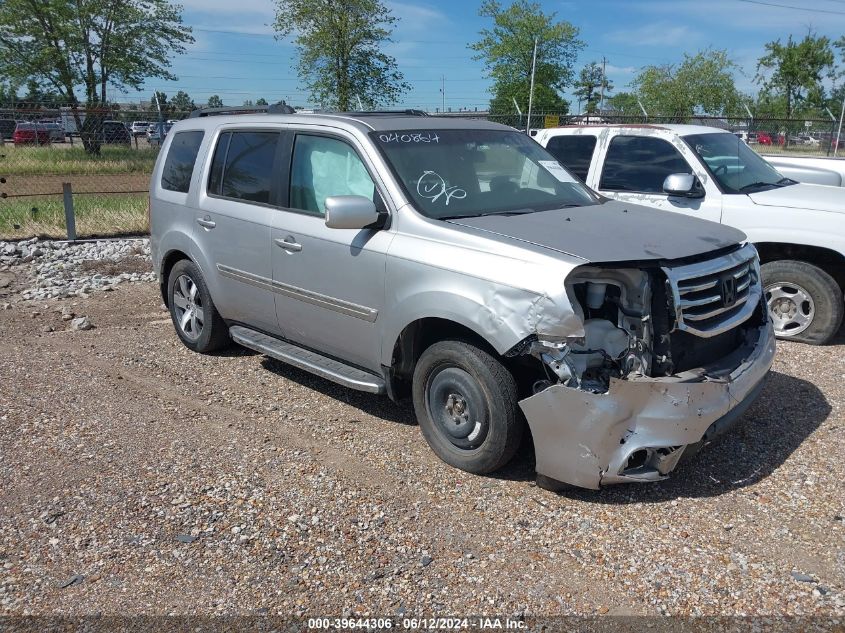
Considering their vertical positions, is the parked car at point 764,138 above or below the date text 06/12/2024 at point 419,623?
above

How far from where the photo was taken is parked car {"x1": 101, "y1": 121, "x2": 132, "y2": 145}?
15273 mm

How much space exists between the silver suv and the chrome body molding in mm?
14

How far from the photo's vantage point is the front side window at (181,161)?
19.8ft

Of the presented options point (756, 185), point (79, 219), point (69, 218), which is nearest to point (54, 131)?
point (79, 219)

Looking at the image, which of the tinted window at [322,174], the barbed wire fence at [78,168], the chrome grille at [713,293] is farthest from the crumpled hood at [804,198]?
the barbed wire fence at [78,168]

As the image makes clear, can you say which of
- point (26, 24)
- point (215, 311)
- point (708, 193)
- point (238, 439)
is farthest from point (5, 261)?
point (26, 24)

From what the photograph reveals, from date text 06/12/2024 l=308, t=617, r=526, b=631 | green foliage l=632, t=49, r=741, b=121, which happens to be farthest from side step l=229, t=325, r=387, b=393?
green foliage l=632, t=49, r=741, b=121

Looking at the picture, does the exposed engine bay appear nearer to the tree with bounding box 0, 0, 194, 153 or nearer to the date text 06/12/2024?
the date text 06/12/2024

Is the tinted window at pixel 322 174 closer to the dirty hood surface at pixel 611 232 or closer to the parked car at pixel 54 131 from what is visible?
the dirty hood surface at pixel 611 232

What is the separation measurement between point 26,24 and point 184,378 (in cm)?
2582

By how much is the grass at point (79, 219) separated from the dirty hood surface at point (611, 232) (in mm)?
9142

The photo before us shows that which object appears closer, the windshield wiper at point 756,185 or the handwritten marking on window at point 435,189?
the handwritten marking on window at point 435,189

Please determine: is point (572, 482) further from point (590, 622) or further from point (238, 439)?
point (238, 439)

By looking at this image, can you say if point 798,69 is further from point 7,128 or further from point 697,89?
point 7,128
